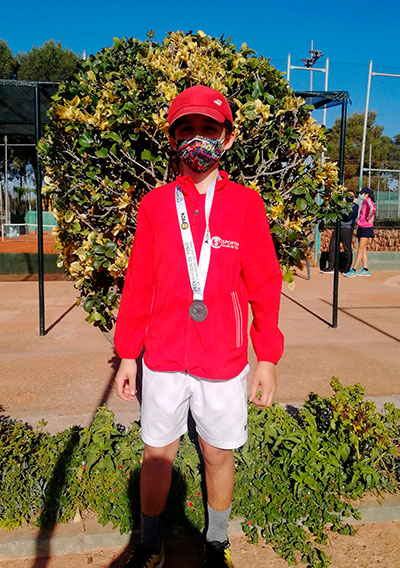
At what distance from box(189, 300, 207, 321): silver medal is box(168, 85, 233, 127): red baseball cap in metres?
0.75

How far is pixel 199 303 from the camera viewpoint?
6.31ft

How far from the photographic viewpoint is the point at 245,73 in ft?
9.21

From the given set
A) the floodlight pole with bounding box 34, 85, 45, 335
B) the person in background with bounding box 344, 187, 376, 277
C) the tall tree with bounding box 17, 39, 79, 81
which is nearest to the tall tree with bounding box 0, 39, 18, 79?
the tall tree with bounding box 17, 39, 79, 81

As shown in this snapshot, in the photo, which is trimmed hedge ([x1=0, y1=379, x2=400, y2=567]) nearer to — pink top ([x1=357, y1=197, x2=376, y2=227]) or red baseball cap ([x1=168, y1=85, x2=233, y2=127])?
red baseball cap ([x1=168, y1=85, x2=233, y2=127])

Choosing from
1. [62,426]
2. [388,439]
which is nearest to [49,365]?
[62,426]

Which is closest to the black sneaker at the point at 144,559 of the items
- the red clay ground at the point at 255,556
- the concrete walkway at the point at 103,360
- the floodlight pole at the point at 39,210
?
the red clay ground at the point at 255,556

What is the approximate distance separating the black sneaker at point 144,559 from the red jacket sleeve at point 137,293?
893mm

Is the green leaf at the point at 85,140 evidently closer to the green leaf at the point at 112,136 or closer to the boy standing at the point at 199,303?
the green leaf at the point at 112,136

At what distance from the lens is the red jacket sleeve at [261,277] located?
2006 mm

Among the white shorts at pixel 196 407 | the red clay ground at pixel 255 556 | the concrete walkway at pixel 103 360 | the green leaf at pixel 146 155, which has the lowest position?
the red clay ground at pixel 255 556

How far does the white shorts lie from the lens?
2.00m

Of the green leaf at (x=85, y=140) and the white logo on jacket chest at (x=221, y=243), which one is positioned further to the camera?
the green leaf at (x=85, y=140)

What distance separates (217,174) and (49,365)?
3620mm

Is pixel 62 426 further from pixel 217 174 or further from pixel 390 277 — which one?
pixel 390 277
